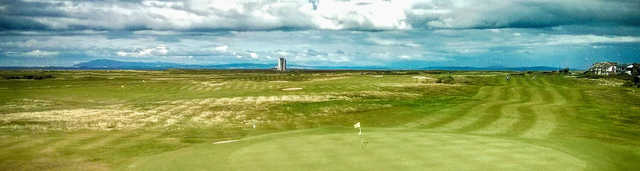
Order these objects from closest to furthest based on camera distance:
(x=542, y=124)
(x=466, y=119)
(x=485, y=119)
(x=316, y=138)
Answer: (x=316, y=138) → (x=542, y=124) → (x=485, y=119) → (x=466, y=119)

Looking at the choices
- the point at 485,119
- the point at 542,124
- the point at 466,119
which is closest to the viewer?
the point at 542,124

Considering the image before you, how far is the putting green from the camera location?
17.6 meters

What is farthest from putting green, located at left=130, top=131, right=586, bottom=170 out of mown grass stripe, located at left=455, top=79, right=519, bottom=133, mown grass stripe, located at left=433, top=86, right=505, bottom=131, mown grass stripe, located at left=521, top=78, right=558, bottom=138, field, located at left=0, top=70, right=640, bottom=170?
mown grass stripe, located at left=433, top=86, right=505, bottom=131

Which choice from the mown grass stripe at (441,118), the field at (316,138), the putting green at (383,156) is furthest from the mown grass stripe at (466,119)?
the putting green at (383,156)

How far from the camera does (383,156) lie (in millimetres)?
19312

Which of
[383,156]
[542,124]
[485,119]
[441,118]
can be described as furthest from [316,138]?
[542,124]

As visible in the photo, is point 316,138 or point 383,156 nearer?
point 383,156

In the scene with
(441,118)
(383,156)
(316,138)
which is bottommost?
(441,118)

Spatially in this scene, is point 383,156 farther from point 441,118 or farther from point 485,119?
point 485,119

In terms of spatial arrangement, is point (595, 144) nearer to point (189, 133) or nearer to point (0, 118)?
point (189, 133)

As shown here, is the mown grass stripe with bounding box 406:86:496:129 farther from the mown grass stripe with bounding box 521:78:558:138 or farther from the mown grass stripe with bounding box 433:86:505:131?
the mown grass stripe with bounding box 521:78:558:138

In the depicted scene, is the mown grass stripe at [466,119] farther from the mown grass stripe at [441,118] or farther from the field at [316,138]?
the mown grass stripe at [441,118]

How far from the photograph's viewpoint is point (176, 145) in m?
27.0

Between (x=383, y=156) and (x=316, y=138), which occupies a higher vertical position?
(x=383, y=156)
